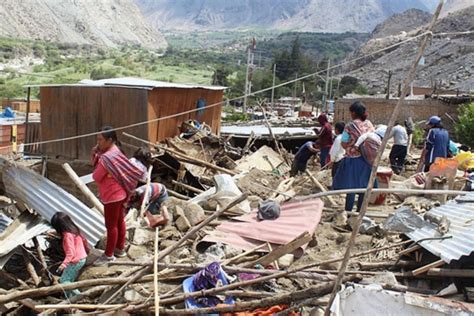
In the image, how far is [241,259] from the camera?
17.0 ft

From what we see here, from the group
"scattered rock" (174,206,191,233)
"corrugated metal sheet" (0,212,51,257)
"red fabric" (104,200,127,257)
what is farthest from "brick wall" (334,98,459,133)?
"corrugated metal sheet" (0,212,51,257)

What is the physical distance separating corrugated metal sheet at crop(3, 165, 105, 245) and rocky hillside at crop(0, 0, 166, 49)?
87.2 m

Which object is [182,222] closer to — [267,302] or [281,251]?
[281,251]

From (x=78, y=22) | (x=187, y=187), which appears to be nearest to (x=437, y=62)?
(x=187, y=187)

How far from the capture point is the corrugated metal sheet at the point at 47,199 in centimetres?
565

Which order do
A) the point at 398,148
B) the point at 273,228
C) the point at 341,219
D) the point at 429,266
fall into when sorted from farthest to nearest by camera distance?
the point at 398,148, the point at 341,219, the point at 273,228, the point at 429,266

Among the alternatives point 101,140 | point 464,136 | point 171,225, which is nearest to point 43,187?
point 101,140

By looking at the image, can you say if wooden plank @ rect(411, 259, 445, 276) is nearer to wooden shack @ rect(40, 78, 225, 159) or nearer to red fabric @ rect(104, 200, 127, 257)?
red fabric @ rect(104, 200, 127, 257)

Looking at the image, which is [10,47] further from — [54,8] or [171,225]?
[171,225]

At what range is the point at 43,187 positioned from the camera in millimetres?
5707

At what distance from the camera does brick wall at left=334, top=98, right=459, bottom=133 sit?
23.6 m

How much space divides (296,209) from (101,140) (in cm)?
235

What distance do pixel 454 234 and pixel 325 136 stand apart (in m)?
5.09

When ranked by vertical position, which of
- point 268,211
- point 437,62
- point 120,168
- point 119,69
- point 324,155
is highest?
point 437,62
